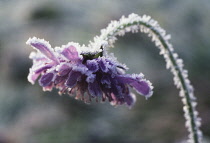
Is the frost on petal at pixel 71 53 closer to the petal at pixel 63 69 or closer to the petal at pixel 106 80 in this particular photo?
the petal at pixel 63 69

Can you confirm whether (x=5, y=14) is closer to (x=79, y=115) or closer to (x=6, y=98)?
(x=6, y=98)

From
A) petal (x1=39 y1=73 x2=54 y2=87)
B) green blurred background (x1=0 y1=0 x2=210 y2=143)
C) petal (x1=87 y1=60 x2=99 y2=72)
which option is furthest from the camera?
green blurred background (x1=0 y1=0 x2=210 y2=143)

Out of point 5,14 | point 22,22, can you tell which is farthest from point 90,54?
point 5,14

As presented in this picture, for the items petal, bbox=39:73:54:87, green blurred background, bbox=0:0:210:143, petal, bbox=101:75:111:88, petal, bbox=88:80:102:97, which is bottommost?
petal, bbox=88:80:102:97

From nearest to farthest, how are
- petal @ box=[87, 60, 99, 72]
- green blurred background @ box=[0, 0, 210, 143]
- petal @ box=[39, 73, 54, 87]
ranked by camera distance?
petal @ box=[87, 60, 99, 72], petal @ box=[39, 73, 54, 87], green blurred background @ box=[0, 0, 210, 143]

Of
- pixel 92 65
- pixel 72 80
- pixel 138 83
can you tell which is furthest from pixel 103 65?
pixel 138 83

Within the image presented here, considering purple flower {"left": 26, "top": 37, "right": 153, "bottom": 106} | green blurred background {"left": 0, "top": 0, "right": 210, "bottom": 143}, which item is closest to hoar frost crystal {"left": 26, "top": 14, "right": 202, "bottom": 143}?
purple flower {"left": 26, "top": 37, "right": 153, "bottom": 106}

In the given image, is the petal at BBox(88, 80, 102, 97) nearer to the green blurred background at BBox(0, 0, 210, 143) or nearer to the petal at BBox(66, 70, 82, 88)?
the petal at BBox(66, 70, 82, 88)

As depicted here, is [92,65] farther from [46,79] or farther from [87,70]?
[46,79]
